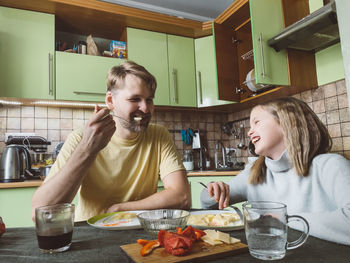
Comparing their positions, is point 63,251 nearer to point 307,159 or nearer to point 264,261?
point 264,261

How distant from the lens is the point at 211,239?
0.58 m

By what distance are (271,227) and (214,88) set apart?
2.38 meters

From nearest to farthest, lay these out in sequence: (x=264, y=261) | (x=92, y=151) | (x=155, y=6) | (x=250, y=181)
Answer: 1. (x=264, y=261)
2. (x=92, y=151)
3. (x=250, y=181)
4. (x=155, y=6)

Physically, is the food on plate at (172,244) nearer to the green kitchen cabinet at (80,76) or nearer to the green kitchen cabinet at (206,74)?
the green kitchen cabinet at (80,76)

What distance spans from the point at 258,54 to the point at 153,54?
105cm

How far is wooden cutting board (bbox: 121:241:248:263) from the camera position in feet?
1.63

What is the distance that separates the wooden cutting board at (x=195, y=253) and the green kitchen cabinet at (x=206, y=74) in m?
2.32

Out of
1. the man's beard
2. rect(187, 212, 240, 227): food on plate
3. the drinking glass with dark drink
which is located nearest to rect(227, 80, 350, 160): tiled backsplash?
the man's beard

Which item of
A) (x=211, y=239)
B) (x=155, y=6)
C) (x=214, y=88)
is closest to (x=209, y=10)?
(x=155, y=6)

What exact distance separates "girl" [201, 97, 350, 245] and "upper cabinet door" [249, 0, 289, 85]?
3.11 ft

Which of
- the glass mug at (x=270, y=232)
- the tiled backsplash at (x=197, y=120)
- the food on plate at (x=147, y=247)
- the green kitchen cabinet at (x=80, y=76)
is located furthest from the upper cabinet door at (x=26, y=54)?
the glass mug at (x=270, y=232)

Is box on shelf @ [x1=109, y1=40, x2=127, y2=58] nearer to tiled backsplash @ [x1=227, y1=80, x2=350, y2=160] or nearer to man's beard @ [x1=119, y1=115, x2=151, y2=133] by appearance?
man's beard @ [x1=119, y1=115, x2=151, y2=133]

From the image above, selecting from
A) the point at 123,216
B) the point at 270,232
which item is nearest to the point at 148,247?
the point at 270,232

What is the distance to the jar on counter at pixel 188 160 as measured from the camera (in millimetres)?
2855
